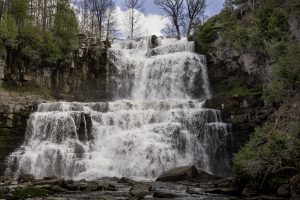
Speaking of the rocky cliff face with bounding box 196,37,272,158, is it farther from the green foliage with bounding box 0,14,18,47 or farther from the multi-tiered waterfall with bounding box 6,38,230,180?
the green foliage with bounding box 0,14,18,47

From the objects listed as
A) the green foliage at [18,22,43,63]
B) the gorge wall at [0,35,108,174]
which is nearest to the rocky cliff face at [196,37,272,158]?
the gorge wall at [0,35,108,174]

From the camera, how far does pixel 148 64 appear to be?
1528 inches

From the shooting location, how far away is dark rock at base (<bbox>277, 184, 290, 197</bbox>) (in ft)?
51.7

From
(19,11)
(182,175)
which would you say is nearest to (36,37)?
(19,11)

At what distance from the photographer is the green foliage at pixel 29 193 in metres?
16.7

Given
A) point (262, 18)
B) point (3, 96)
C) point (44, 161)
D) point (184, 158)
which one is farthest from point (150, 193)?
point (3, 96)

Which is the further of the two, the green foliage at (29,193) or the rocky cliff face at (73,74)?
the rocky cliff face at (73,74)

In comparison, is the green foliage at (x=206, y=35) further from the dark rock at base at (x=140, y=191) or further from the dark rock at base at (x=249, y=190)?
the dark rock at base at (x=249, y=190)

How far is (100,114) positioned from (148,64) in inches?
413

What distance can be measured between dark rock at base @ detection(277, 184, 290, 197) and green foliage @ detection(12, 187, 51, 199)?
9.33 m

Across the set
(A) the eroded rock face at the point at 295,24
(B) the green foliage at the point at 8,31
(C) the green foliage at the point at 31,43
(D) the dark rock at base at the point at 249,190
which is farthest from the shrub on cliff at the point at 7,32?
(D) the dark rock at base at the point at 249,190

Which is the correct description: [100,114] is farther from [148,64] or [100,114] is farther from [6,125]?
[148,64]

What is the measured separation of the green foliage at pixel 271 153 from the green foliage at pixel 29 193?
26.9 feet

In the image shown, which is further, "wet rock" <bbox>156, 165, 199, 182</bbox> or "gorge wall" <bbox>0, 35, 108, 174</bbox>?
"gorge wall" <bbox>0, 35, 108, 174</bbox>
